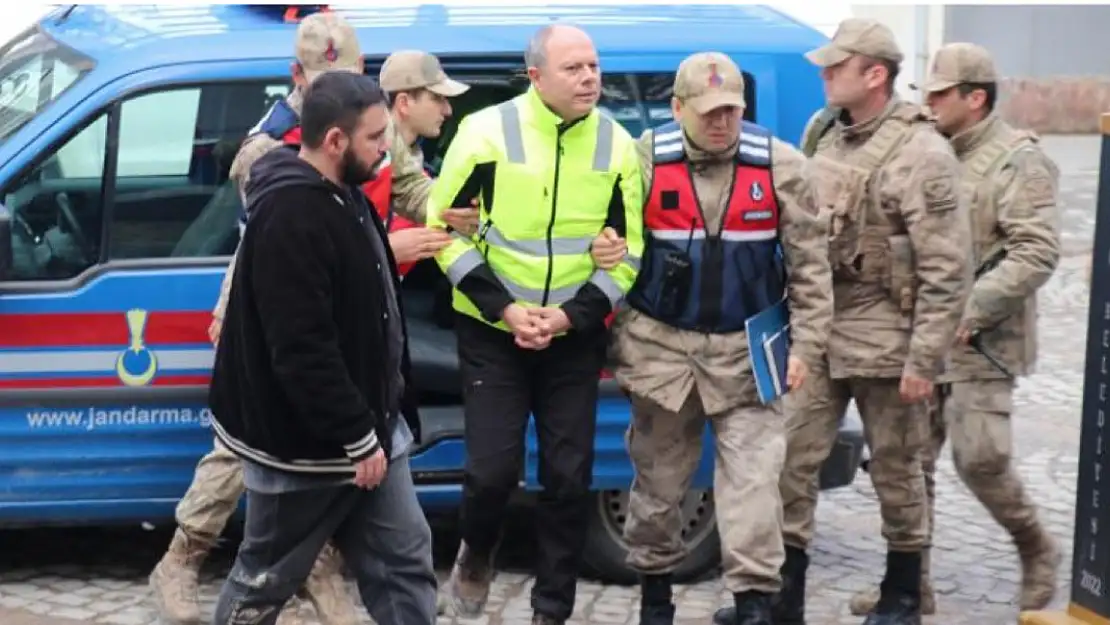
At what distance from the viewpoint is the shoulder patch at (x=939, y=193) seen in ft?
18.7

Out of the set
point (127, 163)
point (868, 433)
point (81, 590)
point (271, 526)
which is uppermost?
point (127, 163)

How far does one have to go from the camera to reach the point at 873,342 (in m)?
5.85

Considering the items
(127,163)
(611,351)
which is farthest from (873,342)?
(127,163)

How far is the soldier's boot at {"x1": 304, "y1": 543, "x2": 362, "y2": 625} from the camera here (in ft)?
19.1

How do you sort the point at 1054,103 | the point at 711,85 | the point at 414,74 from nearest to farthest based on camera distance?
the point at 711,85 → the point at 414,74 → the point at 1054,103

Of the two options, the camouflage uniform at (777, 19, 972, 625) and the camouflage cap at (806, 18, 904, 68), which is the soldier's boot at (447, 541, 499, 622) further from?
the camouflage cap at (806, 18, 904, 68)

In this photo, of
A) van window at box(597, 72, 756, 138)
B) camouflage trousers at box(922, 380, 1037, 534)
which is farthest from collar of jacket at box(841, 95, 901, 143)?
camouflage trousers at box(922, 380, 1037, 534)

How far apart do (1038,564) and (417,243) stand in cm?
225

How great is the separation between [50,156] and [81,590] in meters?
1.45

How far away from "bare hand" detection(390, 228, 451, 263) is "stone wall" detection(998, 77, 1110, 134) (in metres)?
13.4

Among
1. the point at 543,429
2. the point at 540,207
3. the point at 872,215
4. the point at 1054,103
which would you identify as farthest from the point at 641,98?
the point at 1054,103

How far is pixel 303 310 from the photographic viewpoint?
451 centimetres

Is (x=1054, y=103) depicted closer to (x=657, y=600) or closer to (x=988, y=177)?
(x=988, y=177)

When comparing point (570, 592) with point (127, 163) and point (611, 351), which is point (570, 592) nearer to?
point (611, 351)
